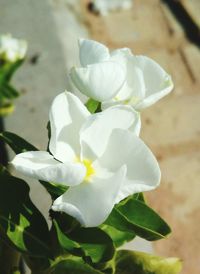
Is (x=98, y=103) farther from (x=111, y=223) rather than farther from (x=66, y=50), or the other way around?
(x=66, y=50)

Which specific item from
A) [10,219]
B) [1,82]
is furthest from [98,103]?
[1,82]

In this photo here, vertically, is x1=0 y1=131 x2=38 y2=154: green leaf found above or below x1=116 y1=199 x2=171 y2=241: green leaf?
above

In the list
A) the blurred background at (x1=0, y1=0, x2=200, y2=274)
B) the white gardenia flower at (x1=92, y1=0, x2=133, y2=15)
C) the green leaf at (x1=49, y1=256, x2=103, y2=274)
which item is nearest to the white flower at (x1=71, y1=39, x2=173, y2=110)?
the green leaf at (x1=49, y1=256, x2=103, y2=274)

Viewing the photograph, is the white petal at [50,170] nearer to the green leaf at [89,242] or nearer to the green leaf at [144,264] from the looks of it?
the green leaf at [89,242]

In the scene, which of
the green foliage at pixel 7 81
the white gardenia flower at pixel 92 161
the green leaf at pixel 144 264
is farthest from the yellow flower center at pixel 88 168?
the green foliage at pixel 7 81

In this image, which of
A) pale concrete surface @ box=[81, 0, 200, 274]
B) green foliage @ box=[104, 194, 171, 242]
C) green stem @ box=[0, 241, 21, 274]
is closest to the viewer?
green foliage @ box=[104, 194, 171, 242]

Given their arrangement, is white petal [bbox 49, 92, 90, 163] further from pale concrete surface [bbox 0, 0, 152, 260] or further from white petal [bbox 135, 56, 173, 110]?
pale concrete surface [bbox 0, 0, 152, 260]

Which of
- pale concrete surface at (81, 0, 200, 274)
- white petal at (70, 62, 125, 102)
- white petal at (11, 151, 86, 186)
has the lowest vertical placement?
pale concrete surface at (81, 0, 200, 274)

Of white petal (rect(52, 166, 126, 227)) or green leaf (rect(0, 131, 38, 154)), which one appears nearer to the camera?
white petal (rect(52, 166, 126, 227))
